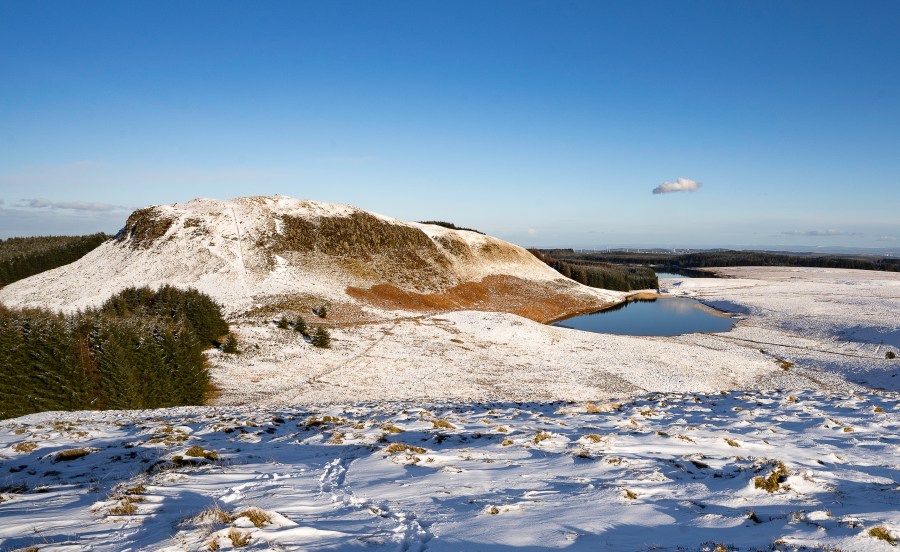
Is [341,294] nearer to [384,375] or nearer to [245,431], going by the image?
[384,375]

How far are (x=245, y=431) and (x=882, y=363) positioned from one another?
5284 cm

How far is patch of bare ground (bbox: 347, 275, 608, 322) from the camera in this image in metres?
64.8

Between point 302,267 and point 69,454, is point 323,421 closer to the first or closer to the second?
point 69,454

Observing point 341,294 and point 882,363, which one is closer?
point 882,363

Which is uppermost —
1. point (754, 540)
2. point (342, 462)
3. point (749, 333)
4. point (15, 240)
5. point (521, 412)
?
point (15, 240)

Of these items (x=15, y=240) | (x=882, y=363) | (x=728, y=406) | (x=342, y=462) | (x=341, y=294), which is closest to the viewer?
(x=342, y=462)

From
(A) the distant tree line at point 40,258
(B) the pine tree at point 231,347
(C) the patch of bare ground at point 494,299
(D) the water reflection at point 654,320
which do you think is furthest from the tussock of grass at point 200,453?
(A) the distant tree line at point 40,258

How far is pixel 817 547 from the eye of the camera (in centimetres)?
493

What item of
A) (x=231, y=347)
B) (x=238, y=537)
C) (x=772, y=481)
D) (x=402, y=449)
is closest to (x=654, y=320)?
(x=231, y=347)

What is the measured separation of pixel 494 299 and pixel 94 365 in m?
59.9

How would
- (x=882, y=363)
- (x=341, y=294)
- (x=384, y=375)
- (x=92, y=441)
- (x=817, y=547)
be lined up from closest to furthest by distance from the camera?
(x=817, y=547)
(x=92, y=441)
(x=384, y=375)
(x=882, y=363)
(x=341, y=294)

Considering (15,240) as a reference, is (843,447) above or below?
below

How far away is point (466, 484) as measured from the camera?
7715 mm

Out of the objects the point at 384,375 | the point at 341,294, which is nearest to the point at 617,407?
the point at 384,375
